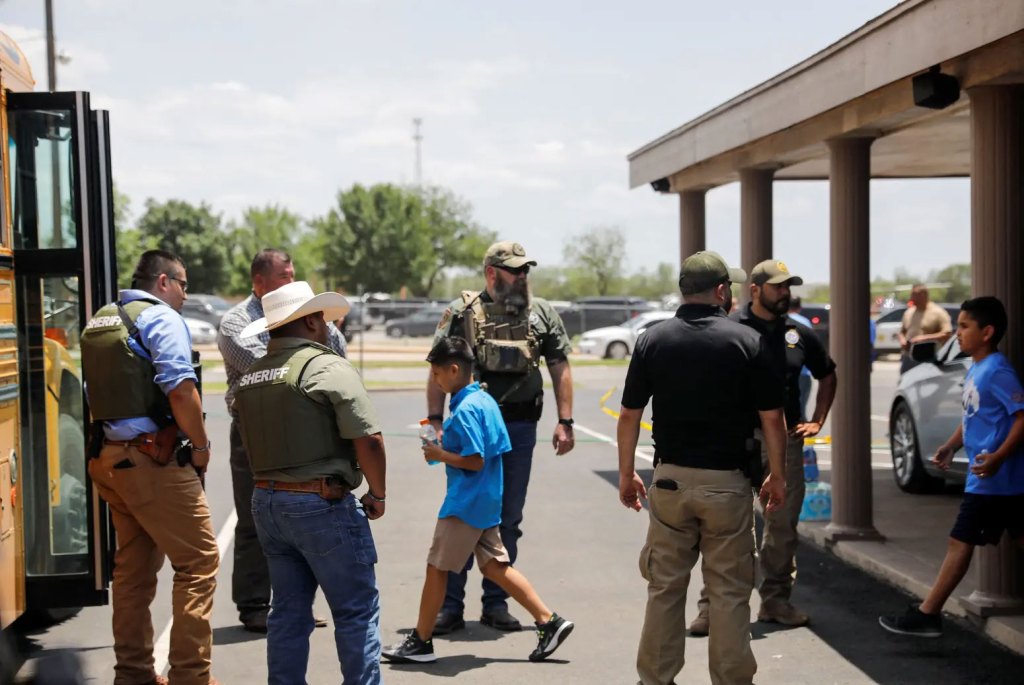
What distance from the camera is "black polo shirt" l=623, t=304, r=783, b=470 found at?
552cm

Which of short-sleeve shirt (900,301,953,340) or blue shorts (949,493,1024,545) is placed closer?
blue shorts (949,493,1024,545)

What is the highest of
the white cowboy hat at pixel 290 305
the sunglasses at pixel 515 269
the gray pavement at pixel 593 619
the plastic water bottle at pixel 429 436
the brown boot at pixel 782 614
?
the sunglasses at pixel 515 269

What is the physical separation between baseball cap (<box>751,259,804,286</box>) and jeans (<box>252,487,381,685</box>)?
299 cm

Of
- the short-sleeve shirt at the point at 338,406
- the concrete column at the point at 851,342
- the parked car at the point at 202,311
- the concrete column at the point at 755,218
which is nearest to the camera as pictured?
the short-sleeve shirt at the point at 338,406

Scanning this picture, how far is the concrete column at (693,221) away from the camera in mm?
13273

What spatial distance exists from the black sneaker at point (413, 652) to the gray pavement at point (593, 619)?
6 centimetres

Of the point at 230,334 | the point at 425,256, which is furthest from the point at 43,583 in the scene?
the point at 425,256

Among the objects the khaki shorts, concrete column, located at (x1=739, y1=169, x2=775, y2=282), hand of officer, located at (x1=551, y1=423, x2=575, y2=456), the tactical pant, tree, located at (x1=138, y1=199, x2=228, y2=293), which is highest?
tree, located at (x1=138, y1=199, x2=228, y2=293)

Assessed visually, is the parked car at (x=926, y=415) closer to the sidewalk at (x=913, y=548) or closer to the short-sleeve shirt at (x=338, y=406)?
the sidewalk at (x=913, y=548)

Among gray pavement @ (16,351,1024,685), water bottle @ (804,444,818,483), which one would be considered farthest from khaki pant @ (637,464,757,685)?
water bottle @ (804,444,818,483)

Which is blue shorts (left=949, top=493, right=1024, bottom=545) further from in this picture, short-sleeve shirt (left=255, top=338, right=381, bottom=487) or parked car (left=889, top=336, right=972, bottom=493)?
parked car (left=889, top=336, right=972, bottom=493)

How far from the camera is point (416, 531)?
1026 centimetres

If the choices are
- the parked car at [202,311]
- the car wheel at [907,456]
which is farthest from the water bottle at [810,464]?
the parked car at [202,311]

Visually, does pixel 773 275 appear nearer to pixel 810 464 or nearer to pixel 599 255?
pixel 810 464
